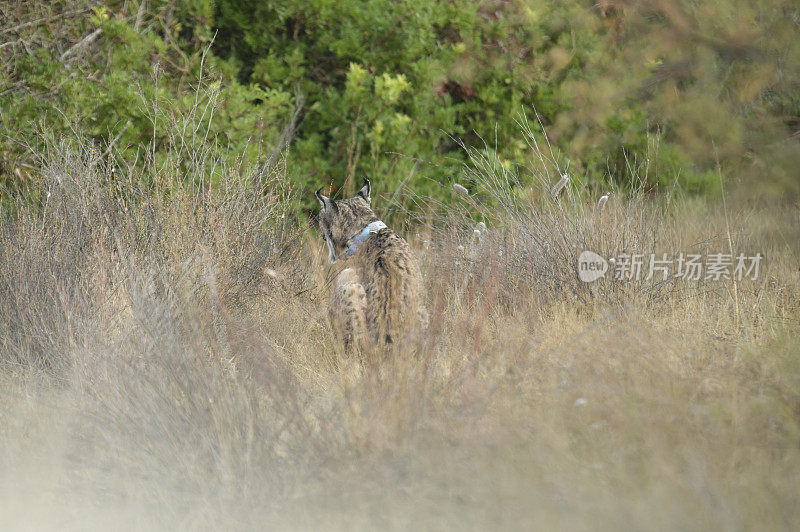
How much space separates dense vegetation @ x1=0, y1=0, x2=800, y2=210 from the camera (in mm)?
5070

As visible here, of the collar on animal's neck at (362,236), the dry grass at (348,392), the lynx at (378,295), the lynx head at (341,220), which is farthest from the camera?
the lynx head at (341,220)

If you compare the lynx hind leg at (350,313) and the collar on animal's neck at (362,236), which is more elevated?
the collar on animal's neck at (362,236)

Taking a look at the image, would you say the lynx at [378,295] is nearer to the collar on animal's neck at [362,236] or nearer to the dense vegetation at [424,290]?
the collar on animal's neck at [362,236]

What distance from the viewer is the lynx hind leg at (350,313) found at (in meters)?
4.38

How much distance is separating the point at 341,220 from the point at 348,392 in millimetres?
2063

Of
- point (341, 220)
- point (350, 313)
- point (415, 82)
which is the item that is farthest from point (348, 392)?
point (415, 82)

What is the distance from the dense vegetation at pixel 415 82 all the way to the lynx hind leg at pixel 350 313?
1.57 meters

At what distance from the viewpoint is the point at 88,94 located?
20.6 ft

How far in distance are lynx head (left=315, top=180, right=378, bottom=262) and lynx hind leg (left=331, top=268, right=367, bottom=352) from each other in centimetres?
74

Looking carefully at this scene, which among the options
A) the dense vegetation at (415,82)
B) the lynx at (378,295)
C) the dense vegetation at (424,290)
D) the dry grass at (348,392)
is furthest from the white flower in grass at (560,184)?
the lynx at (378,295)

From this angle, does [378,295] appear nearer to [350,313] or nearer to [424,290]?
[350,313]

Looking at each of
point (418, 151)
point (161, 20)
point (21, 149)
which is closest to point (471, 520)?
point (21, 149)

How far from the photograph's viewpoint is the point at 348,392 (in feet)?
11.2

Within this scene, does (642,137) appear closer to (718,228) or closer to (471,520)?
(718,228)
